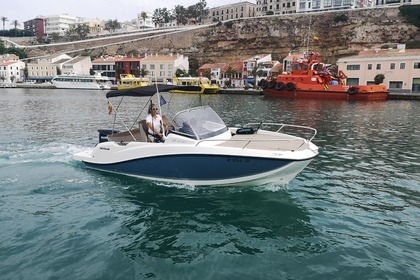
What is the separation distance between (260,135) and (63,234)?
20.4 feet

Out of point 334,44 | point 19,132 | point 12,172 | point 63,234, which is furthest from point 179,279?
point 334,44

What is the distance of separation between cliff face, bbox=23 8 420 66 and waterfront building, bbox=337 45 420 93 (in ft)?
60.9

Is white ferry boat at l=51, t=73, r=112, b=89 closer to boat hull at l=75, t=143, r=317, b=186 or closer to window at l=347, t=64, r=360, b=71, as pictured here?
window at l=347, t=64, r=360, b=71

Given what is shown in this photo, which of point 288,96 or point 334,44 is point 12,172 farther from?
point 334,44

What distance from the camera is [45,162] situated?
1322 cm

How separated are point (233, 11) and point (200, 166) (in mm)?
155091

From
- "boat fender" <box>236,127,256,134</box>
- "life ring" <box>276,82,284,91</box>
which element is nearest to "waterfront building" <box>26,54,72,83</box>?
"life ring" <box>276,82,284,91</box>

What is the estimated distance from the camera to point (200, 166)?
9391 mm

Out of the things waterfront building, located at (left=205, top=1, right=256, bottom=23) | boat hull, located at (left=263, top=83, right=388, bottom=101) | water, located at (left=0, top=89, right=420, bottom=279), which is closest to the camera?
water, located at (left=0, top=89, right=420, bottom=279)

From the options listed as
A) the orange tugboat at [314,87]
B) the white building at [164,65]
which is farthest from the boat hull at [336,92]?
the white building at [164,65]

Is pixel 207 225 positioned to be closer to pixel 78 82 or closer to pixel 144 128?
pixel 144 128

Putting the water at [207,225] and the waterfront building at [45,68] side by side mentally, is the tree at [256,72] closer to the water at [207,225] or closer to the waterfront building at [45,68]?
the waterfront building at [45,68]

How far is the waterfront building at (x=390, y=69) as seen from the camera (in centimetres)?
6059

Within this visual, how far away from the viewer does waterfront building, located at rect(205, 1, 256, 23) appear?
148 m
